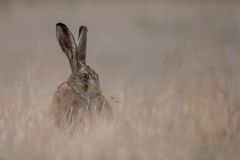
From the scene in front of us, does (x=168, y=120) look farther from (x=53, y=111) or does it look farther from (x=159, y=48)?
(x=159, y=48)

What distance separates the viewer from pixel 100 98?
7.62m

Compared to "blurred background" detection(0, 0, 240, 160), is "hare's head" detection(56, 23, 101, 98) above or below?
above

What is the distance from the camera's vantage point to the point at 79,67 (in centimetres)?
791

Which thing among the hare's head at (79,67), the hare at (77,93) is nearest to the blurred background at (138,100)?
the hare at (77,93)

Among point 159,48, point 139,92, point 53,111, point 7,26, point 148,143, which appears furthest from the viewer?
point 7,26

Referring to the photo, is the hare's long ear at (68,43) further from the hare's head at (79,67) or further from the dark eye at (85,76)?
the dark eye at (85,76)

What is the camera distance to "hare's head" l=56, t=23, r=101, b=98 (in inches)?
304

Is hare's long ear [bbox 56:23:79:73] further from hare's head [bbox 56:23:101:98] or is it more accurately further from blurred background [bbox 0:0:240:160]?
blurred background [bbox 0:0:240:160]

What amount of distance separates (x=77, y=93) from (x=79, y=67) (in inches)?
9.6

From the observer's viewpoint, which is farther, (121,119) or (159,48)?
(159,48)

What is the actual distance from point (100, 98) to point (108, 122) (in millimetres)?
731

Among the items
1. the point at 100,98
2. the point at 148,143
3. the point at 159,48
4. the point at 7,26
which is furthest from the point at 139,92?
the point at 7,26

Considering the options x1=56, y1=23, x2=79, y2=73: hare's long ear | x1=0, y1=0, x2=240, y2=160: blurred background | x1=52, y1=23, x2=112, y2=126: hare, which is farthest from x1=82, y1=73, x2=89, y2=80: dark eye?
x1=0, y1=0, x2=240, y2=160: blurred background

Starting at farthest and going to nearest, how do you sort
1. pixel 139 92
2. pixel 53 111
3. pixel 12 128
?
pixel 139 92
pixel 53 111
pixel 12 128
